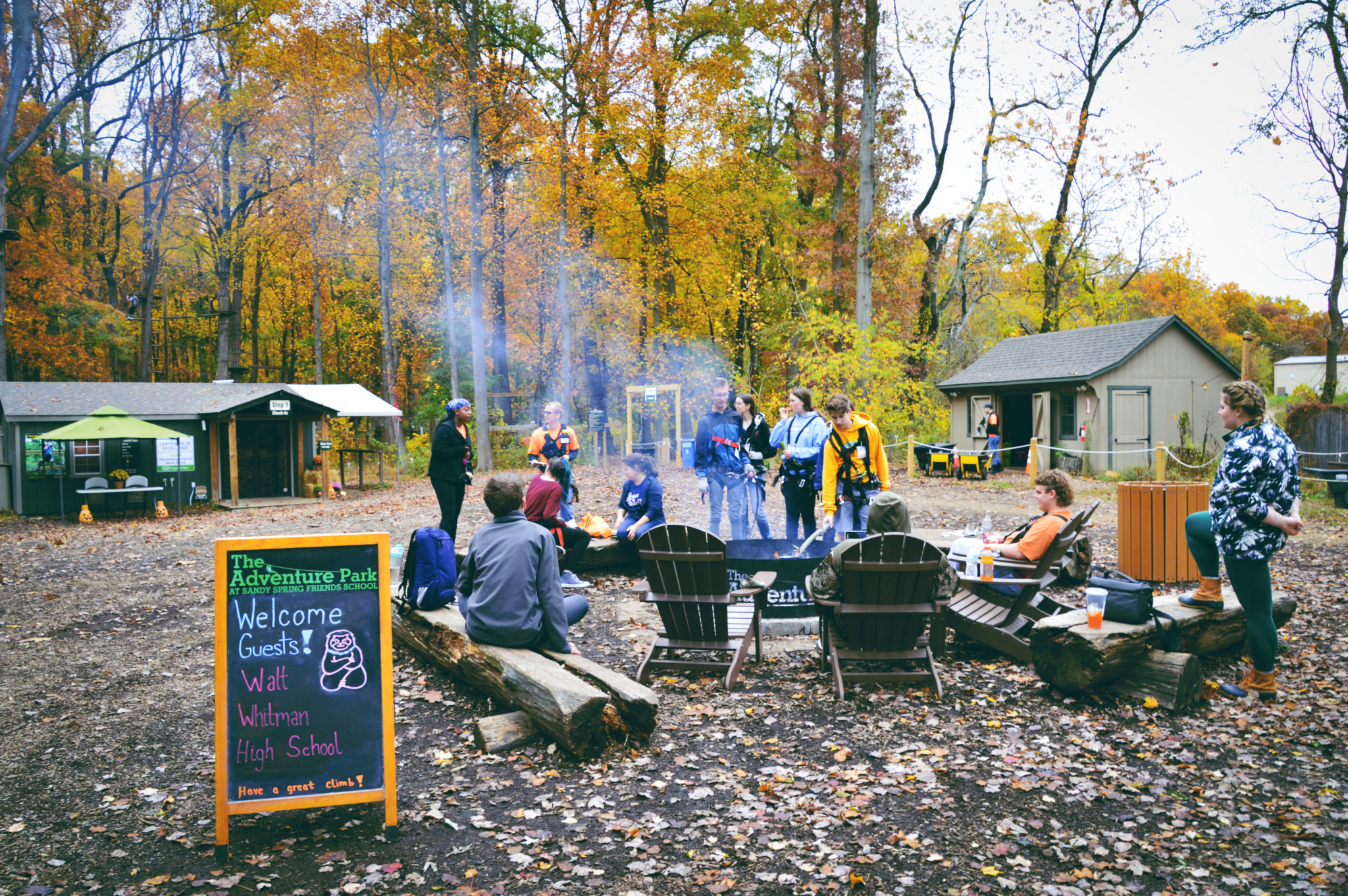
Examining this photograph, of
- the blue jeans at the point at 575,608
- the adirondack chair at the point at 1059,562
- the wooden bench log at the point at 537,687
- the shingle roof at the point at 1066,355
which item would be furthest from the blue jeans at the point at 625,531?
the shingle roof at the point at 1066,355

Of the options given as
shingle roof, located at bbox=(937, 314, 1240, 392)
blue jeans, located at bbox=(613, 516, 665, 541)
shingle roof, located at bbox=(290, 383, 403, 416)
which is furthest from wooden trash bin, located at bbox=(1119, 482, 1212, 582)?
shingle roof, located at bbox=(290, 383, 403, 416)

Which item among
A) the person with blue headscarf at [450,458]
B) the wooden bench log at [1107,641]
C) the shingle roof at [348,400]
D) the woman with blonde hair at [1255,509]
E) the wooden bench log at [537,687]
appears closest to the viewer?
the wooden bench log at [537,687]

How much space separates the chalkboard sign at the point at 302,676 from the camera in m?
3.28

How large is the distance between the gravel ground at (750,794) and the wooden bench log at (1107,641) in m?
0.18

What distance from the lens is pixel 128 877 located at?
10.2 feet

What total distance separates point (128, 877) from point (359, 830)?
→ 2.76ft

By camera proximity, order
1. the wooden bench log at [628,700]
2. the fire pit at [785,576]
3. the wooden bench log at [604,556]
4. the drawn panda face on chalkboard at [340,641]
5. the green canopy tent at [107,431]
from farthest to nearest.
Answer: the green canopy tent at [107,431], the wooden bench log at [604,556], the fire pit at [785,576], the wooden bench log at [628,700], the drawn panda face on chalkboard at [340,641]

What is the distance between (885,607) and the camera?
16.0 feet

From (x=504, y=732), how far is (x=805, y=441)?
4.25m

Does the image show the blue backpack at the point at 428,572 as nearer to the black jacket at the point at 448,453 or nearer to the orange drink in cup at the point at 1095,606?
the black jacket at the point at 448,453

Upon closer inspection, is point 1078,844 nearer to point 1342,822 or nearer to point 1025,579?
point 1342,822

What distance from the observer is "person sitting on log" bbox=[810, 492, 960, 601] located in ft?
16.0

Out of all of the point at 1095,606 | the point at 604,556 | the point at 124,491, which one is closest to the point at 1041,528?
the point at 1095,606

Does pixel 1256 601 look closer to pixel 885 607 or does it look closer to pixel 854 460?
pixel 885 607
